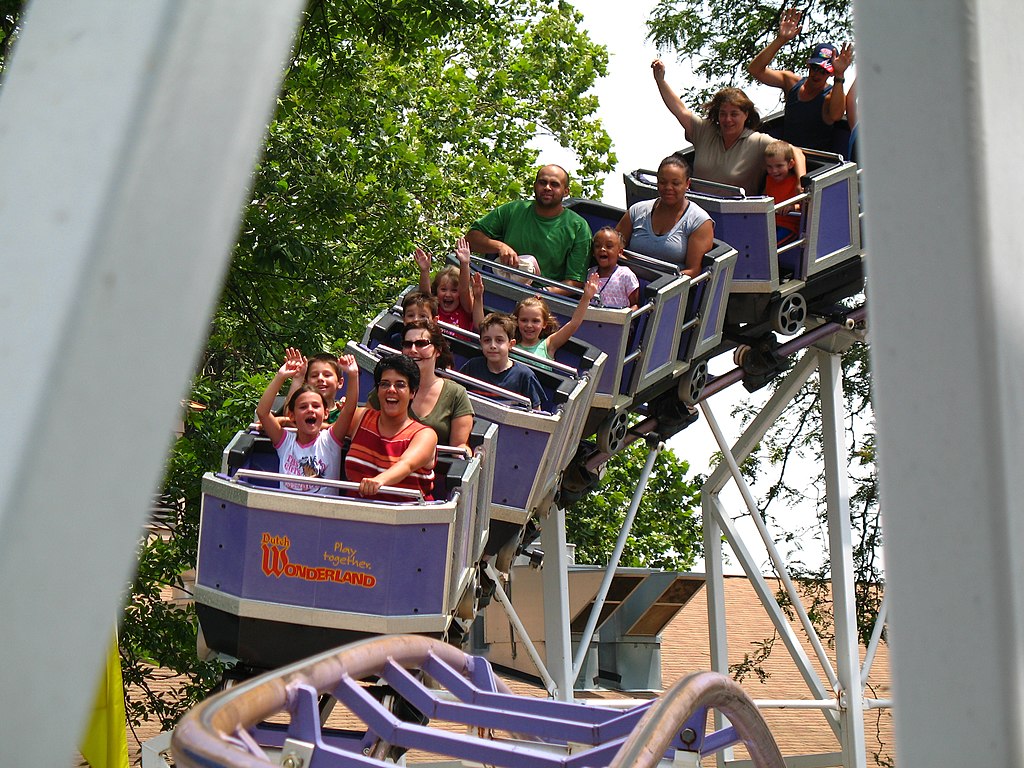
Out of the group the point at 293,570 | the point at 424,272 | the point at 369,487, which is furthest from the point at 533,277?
the point at 293,570

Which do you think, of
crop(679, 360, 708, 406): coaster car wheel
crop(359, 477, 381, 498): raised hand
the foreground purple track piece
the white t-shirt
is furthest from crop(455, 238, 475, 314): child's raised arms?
the foreground purple track piece

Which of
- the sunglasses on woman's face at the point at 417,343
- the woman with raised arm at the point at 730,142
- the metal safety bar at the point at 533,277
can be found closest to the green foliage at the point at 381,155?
the woman with raised arm at the point at 730,142

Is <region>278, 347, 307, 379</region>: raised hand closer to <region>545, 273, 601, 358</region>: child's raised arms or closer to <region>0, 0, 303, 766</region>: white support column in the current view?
<region>545, 273, 601, 358</region>: child's raised arms

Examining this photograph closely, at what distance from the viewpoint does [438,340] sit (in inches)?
246

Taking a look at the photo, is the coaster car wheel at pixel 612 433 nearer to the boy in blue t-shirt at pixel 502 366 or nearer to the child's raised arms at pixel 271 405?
the boy in blue t-shirt at pixel 502 366

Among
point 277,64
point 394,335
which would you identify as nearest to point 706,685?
point 277,64

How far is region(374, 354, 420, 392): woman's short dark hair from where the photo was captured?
5.57 metres

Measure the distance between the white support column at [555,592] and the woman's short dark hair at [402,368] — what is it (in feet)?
11.9

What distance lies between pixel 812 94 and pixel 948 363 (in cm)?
896

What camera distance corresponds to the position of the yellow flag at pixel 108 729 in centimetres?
549

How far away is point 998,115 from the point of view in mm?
1062

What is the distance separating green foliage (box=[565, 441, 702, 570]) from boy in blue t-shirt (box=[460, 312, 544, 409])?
12.6m

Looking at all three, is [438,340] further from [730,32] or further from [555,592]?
[730,32]

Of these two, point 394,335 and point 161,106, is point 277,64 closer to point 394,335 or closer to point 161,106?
point 161,106
